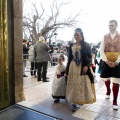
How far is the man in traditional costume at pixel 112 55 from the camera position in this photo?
398 cm

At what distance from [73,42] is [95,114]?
148 cm

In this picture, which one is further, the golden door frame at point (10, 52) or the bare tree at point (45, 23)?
the bare tree at point (45, 23)

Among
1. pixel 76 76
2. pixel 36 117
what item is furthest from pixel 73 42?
pixel 36 117

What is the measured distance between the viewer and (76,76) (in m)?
3.81

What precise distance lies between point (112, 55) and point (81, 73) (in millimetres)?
820

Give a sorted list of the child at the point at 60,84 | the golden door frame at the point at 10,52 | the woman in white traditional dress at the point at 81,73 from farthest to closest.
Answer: the child at the point at 60,84 → the woman in white traditional dress at the point at 81,73 → the golden door frame at the point at 10,52

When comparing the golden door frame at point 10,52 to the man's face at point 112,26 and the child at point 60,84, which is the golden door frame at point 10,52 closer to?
the child at point 60,84

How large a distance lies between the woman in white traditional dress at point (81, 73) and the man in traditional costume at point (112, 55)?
1.65ft

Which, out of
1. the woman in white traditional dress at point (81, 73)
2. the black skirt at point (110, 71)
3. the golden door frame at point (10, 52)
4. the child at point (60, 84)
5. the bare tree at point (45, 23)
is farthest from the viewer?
the bare tree at point (45, 23)

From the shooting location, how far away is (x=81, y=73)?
378 centimetres

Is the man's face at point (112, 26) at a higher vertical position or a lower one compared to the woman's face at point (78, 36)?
higher

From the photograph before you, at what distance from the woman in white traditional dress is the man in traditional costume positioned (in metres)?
0.50

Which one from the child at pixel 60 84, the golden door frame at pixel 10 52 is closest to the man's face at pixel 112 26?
the child at pixel 60 84

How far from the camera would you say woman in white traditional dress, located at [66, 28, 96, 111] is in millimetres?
3756
